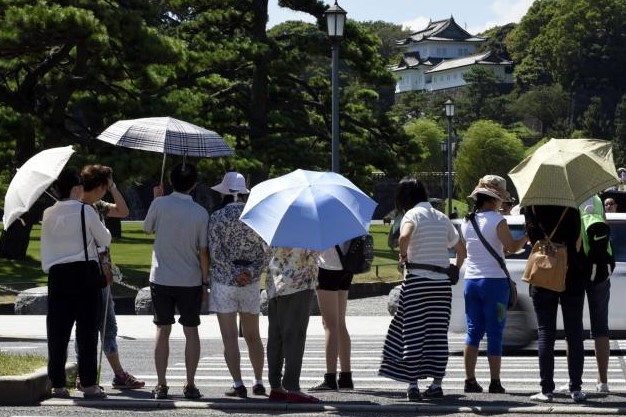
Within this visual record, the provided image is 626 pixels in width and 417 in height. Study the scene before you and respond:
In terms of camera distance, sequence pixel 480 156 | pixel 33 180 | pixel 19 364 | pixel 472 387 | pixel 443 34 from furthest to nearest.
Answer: pixel 443 34
pixel 480 156
pixel 19 364
pixel 472 387
pixel 33 180

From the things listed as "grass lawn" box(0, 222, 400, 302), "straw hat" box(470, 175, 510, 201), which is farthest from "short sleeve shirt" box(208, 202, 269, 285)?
"grass lawn" box(0, 222, 400, 302)

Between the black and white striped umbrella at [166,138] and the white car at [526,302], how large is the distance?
4318 mm

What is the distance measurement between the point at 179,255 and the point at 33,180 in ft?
4.07

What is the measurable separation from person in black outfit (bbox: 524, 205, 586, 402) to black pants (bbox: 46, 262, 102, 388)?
10.5 ft

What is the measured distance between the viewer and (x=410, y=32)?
190 metres

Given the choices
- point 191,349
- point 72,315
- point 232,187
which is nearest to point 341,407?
point 191,349

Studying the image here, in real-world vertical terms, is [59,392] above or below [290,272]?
below

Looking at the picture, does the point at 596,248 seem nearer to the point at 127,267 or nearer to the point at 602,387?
the point at 602,387

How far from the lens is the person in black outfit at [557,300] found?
936 centimetres

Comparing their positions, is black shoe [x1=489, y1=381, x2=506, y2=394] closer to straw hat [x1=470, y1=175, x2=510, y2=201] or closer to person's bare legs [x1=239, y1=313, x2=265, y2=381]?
straw hat [x1=470, y1=175, x2=510, y2=201]

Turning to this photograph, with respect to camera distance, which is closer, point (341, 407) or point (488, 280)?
point (341, 407)

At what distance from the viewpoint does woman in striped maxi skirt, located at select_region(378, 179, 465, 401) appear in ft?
31.3

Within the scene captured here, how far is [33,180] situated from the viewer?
32.0ft

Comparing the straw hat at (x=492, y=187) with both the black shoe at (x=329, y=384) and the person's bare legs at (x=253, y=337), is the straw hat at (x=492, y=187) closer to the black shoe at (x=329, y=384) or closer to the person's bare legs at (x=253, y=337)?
the black shoe at (x=329, y=384)
